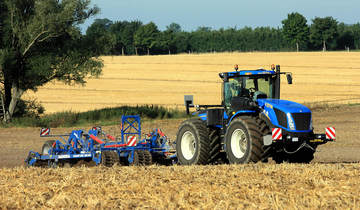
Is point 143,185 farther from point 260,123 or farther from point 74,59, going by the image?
point 74,59

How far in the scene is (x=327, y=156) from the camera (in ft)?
62.7

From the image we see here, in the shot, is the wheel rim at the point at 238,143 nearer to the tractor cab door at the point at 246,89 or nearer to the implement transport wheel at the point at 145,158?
the tractor cab door at the point at 246,89

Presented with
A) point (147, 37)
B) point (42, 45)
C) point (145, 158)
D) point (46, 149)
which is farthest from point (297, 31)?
point (145, 158)

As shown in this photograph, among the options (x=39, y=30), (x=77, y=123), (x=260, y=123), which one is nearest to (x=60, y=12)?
(x=39, y=30)

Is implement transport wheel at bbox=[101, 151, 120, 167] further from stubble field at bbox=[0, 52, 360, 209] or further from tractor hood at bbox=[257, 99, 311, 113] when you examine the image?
tractor hood at bbox=[257, 99, 311, 113]

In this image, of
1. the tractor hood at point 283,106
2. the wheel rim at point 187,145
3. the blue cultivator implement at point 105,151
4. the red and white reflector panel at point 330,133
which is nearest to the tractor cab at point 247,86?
the tractor hood at point 283,106

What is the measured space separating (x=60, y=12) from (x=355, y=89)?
94.3 ft

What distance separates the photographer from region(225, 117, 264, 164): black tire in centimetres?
1277

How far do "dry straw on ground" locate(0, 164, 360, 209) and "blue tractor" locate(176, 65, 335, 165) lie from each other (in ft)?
3.83

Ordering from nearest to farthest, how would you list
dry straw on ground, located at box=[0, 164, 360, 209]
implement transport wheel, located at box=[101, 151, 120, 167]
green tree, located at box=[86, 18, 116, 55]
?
dry straw on ground, located at box=[0, 164, 360, 209], implement transport wheel, located at box=[101, 151, 120, 167], green tree, located at box=[86, 18, 116, 55]

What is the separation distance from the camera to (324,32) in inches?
3829

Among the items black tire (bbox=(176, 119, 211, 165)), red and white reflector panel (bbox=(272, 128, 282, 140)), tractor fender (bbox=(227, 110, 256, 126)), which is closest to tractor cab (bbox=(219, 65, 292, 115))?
tractor fender (bbox=(227, 110, 256, 126))

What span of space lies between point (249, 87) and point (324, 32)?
8626 centimetres

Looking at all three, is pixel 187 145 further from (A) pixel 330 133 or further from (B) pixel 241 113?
(A) pixel 330 133
